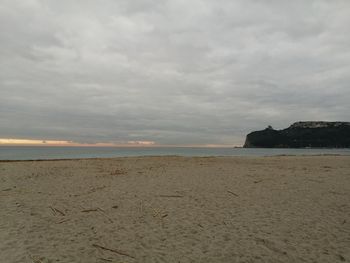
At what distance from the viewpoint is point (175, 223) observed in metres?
8.32

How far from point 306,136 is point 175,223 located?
16914 cm

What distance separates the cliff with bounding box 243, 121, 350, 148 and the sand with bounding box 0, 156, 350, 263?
159 m

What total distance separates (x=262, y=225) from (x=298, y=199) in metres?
3.88

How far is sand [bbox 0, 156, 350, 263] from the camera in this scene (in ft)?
20.7

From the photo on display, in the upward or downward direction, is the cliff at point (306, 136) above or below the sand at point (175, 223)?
above

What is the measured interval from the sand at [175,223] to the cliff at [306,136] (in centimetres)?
15942

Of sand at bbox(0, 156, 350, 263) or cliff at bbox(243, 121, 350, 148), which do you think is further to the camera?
cliff at bbox(243, 121, 350, 148)

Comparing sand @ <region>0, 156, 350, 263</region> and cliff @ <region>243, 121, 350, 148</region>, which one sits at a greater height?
cliff @ <region>243, 121, 350, 148</region>

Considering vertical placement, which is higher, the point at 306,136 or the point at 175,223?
the point at 306,136

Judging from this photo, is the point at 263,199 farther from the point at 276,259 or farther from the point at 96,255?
the point at 96,255

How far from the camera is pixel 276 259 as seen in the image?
20.0 ft

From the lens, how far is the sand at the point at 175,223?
20.7ft

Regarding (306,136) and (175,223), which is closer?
(175,223)

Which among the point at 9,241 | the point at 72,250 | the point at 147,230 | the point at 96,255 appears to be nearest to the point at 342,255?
the point at 147,230
